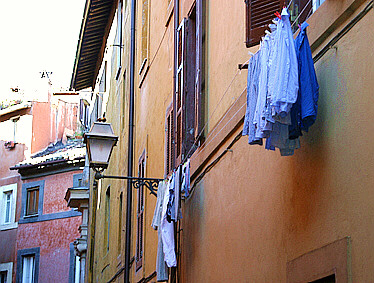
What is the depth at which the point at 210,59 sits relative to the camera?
8.84 metres

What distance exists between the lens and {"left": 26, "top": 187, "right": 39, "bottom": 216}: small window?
3359cm

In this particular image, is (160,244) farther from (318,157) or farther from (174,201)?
(318,157)

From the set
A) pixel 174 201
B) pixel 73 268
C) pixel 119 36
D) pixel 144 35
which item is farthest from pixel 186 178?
pixel 73 268

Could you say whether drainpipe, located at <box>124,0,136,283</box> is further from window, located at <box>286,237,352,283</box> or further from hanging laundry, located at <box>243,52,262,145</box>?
window, located at <box>286,237,352,283</box>

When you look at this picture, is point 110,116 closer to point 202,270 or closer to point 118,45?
point 118,45

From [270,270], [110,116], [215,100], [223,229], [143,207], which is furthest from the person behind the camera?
[110,116]

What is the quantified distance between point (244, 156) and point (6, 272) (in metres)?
28.8

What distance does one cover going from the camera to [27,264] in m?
33.2

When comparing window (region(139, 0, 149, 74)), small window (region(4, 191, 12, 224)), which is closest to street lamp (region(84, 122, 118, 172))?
window (region(139, 0, 149, 74))

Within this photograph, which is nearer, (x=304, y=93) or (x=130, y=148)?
(x=304, y=93)

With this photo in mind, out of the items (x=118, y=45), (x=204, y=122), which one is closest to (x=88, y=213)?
(x=118, y=45)

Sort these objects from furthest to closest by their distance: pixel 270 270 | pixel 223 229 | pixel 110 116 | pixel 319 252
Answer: pixel 110 116 → pixel 223 229 → pixel 270 270 → pixel 319 252

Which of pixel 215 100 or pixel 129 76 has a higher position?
pixel 129 76

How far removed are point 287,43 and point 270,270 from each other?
200cm
